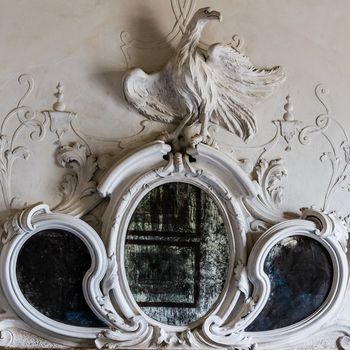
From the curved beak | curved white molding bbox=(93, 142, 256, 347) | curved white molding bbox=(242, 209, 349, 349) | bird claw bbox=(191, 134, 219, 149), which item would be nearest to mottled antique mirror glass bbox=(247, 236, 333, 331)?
curved white molding bbox=(242, 209, 349, 349)

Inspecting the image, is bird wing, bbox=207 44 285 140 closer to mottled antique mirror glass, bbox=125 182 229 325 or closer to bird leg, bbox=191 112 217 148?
bird leg, bbox=191 112 217 148

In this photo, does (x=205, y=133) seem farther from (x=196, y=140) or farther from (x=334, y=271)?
(x=334, y=271)

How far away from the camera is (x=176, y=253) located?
359cm

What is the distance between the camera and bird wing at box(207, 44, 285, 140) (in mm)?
3715

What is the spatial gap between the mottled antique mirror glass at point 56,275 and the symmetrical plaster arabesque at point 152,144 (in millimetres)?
59

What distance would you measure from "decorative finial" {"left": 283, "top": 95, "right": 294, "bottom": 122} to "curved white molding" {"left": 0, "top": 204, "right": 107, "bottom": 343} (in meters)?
1.23

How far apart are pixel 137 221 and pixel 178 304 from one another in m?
0.48

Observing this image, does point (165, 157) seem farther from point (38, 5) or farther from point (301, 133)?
point (38, 5)

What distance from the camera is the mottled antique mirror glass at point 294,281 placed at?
3607 millimetres

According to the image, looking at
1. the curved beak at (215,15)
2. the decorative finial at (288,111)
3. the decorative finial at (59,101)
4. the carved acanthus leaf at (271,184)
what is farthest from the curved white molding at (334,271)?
the decorative finial at (59,101)

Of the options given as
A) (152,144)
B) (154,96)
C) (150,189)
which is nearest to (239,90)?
(154,96)

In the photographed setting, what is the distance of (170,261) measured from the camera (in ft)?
11.7

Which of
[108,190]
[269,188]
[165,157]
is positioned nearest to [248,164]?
[269,188]

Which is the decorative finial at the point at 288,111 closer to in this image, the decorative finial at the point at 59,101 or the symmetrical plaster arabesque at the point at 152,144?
the symmetrical plaster arabesque at the point at 152,144
